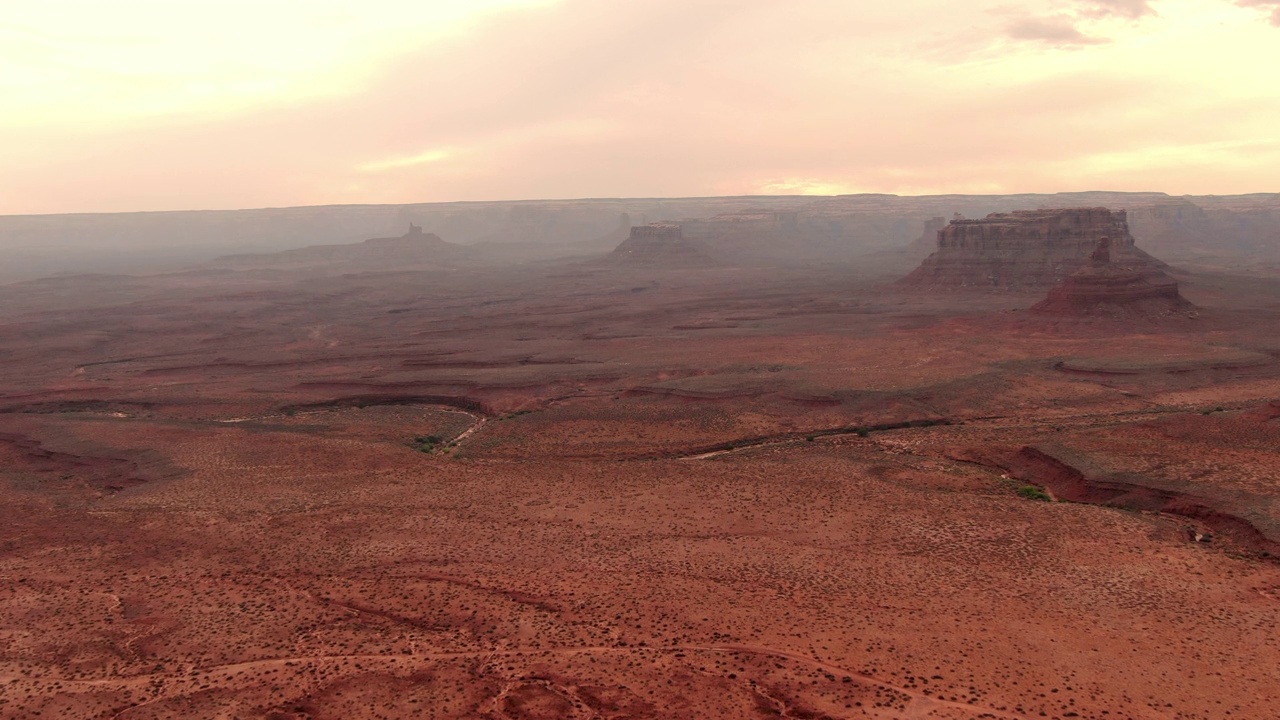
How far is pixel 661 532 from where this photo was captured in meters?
34.0

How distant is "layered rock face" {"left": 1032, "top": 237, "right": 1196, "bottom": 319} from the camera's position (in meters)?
85.0

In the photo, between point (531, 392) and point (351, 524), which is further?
point (531, 392)

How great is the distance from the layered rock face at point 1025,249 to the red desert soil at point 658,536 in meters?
46.3

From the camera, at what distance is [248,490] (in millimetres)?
40781

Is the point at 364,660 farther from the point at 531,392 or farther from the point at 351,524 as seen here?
the point at 531,392

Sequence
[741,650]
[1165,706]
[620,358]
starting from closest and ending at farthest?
[1165,706], [741,650], [620,358]

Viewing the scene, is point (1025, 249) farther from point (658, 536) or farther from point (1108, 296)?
point (658, 536)

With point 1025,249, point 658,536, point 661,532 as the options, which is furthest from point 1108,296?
point 658,536

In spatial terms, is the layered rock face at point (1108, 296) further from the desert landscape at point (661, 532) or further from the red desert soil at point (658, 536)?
the red desert soil at point (658, 536)

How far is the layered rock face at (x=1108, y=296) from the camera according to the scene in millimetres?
85000

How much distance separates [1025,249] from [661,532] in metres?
110

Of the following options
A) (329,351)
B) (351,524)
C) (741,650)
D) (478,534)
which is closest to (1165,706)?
(741,650)

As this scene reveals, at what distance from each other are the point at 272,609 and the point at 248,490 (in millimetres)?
15408

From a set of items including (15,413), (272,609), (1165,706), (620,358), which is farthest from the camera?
(620,358)
